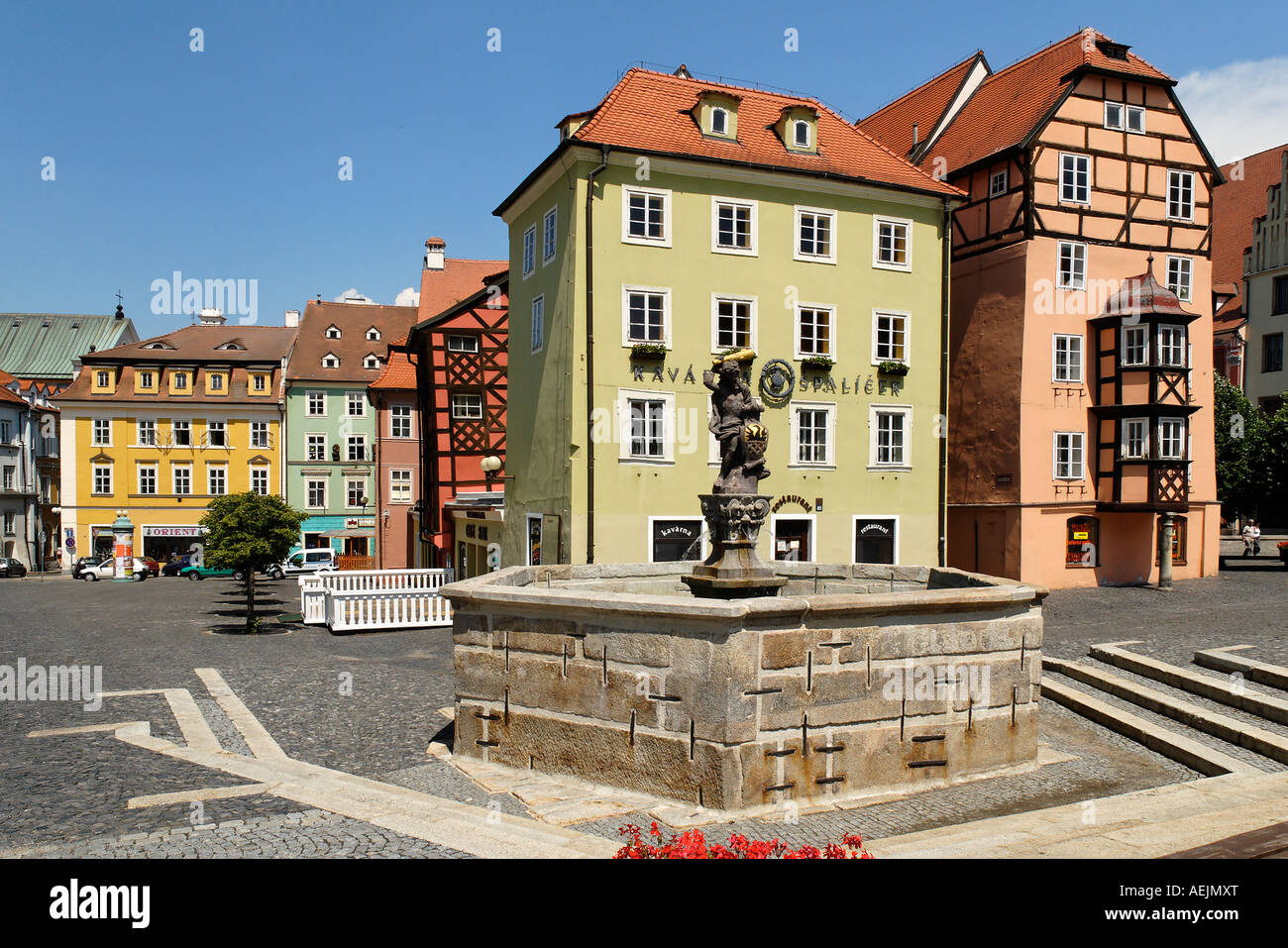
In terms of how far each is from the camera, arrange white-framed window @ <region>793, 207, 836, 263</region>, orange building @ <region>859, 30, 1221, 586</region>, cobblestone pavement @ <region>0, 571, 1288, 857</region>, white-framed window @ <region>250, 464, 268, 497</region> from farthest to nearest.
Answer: white-framed window @ <region>250, 464, 268, 497</region> → orange building @ <region>859, 30, 1221, 586</region> → white-framed window @ <region>793, 207, 836, 263</region> → cobblestone pavement @ <region>0, 571, 1288, 857</region>

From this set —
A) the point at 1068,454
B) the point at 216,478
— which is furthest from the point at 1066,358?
the point at 216,478

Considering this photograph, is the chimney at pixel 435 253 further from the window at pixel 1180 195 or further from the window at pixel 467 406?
the window at pixel 1180 195

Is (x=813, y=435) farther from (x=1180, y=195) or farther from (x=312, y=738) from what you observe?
(x=312, y=738)

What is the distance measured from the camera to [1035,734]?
10164mm

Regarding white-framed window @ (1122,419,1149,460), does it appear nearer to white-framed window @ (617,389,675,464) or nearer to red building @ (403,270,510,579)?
white-framed window @ (617,389,675,464)

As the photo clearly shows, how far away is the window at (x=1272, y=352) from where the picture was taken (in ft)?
150

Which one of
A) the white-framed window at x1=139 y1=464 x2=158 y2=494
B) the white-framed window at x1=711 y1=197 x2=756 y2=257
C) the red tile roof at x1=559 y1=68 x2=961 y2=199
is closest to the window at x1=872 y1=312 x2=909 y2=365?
the red tile roof at x1=559 y1=68 x2=961 y2=199

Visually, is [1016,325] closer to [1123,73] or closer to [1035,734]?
[1123,73]

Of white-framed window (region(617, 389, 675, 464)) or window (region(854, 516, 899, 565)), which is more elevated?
white-framed window (region(617, 389, 675, 464))

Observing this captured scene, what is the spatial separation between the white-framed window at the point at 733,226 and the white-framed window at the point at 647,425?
423 cm

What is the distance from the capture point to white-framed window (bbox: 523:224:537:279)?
26719 millimetres

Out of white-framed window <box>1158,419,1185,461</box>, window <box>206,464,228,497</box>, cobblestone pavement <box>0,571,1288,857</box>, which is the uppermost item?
white-framed window <box>1158,419,1185,461</box>

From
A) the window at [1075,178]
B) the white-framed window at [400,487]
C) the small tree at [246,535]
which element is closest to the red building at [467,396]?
the small tree at [246,535]

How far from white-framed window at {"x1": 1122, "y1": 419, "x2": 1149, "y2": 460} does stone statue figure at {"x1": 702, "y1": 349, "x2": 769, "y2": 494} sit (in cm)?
2204
